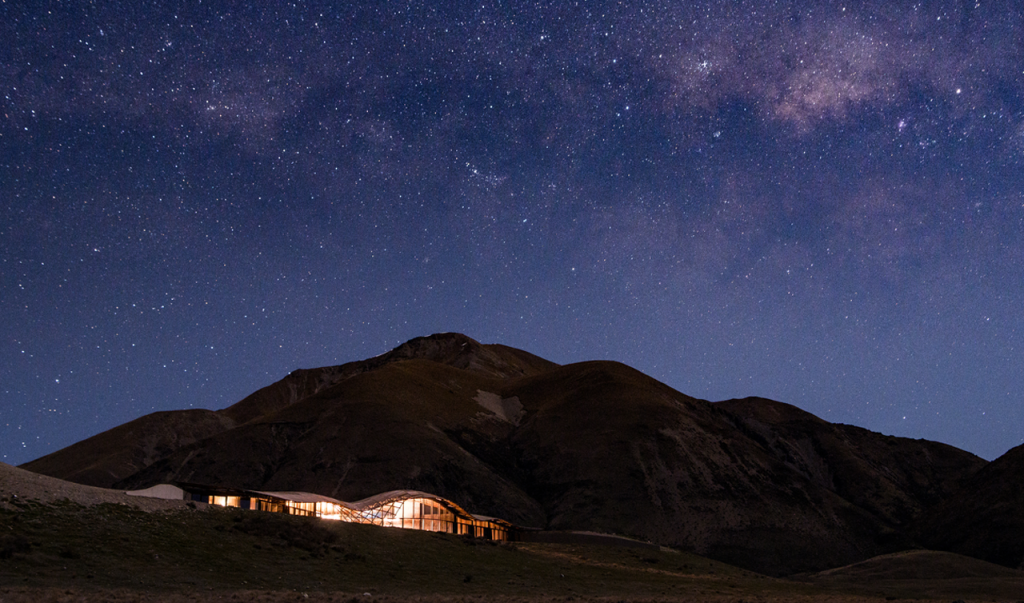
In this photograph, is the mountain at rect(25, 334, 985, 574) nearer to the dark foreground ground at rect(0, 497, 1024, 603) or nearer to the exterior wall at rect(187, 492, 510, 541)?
the exterior wall at rect(187, 492, 510, 541)

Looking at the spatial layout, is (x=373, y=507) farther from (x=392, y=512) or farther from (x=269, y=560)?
(x=269, y=560)

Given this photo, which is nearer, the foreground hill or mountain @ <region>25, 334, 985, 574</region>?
the foreground hill

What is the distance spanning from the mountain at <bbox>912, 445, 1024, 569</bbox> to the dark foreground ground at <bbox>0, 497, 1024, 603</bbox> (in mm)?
71727

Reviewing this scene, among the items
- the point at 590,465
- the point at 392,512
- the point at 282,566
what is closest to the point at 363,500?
the point at 392,512

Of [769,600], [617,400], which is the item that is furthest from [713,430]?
[769,600]

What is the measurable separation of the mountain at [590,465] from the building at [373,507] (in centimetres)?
4181

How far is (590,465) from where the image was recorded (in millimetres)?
142875

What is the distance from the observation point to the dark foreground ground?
30.6 metres

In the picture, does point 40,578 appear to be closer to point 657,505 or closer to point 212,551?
point 212,551

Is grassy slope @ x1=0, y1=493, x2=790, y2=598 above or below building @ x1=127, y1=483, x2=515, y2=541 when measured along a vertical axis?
below

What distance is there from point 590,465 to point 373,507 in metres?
72.0

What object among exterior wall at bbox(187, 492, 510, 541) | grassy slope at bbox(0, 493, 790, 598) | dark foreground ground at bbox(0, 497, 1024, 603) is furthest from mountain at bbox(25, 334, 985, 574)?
grassy slope at bbox(0, 493, 790, 598)

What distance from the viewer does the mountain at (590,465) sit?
419 feet

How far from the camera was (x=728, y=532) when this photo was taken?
127625 mm
